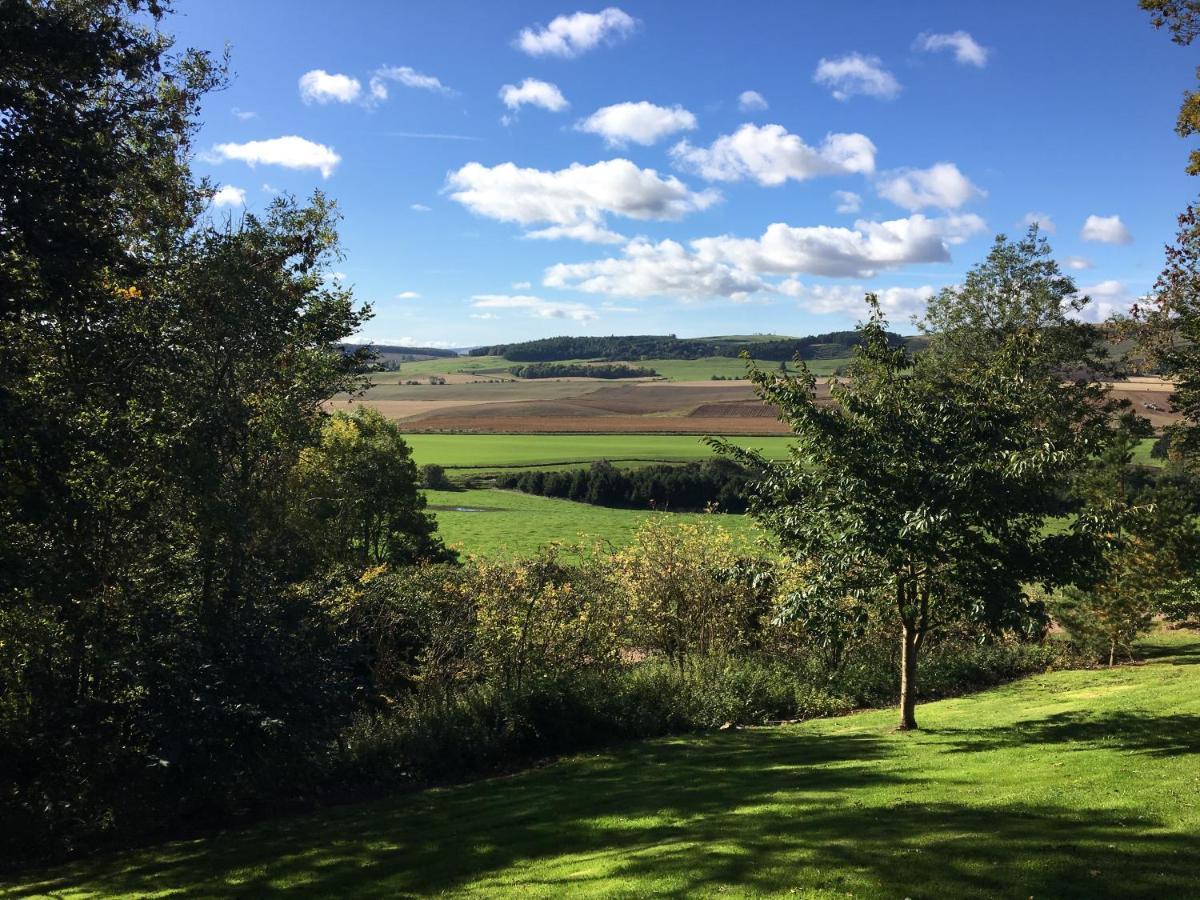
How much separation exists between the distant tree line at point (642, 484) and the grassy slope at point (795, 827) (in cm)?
5236

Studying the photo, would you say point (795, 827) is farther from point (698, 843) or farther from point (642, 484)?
point (642, 484)

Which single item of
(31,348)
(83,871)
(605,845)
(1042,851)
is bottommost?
(83,871)

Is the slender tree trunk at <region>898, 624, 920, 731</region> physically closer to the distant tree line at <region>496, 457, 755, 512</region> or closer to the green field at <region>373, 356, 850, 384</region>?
the distant tree line at <region>496, 457, 755, 512</region>

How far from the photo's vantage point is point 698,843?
8.20m

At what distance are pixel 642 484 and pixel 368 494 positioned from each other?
39.3 metres

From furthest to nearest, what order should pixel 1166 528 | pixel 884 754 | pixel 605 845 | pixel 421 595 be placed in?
pixel 1166 528
pixel 421 595
pixel 884 754
pixel 605 845

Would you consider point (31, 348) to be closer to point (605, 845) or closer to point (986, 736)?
point (605, 845)

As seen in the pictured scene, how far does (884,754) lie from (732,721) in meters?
6.21

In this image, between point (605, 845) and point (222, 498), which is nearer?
point (605, 845)

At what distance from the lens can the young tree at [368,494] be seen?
2692cm

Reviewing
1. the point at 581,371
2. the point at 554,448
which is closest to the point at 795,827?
the point at 554,448

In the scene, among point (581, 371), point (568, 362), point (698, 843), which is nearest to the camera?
point (698, 843)

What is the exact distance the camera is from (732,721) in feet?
58.6

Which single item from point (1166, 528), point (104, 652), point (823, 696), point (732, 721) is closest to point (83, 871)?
point (104, 652)
